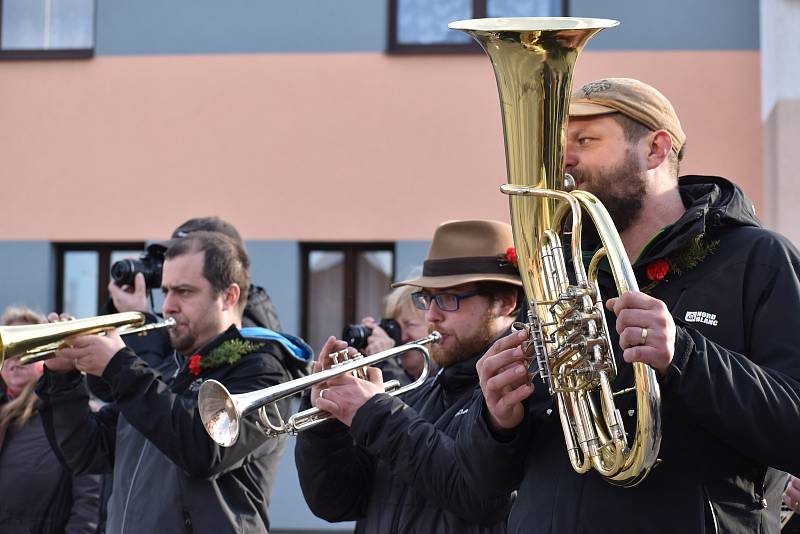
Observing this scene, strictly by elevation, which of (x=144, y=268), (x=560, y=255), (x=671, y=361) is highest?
(x=144, y=268)

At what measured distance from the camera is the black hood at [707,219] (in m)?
2.98

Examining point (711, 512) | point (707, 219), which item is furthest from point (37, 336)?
point (711, 512)

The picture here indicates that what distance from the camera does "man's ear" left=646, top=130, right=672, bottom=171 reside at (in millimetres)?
3217

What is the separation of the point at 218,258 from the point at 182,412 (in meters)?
0.80

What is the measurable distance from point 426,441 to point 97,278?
7.60 metres

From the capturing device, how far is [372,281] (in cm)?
1073

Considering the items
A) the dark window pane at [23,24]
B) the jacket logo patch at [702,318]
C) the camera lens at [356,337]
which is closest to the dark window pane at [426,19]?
the dark window pane at [23,24]

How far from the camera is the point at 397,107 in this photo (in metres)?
10.3

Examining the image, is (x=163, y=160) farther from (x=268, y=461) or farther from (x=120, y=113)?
(x=268, y=461)

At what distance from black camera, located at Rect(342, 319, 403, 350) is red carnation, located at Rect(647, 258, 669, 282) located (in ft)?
8.83

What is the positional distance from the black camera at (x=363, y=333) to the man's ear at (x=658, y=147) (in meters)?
2.57

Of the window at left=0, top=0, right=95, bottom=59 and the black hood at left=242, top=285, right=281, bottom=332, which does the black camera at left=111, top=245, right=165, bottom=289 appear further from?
the window at left=0, top=0, right=95, bottom=59

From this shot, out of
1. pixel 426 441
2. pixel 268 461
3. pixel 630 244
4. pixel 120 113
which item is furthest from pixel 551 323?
pixel 120 113

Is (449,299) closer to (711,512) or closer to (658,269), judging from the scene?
(658,269)
